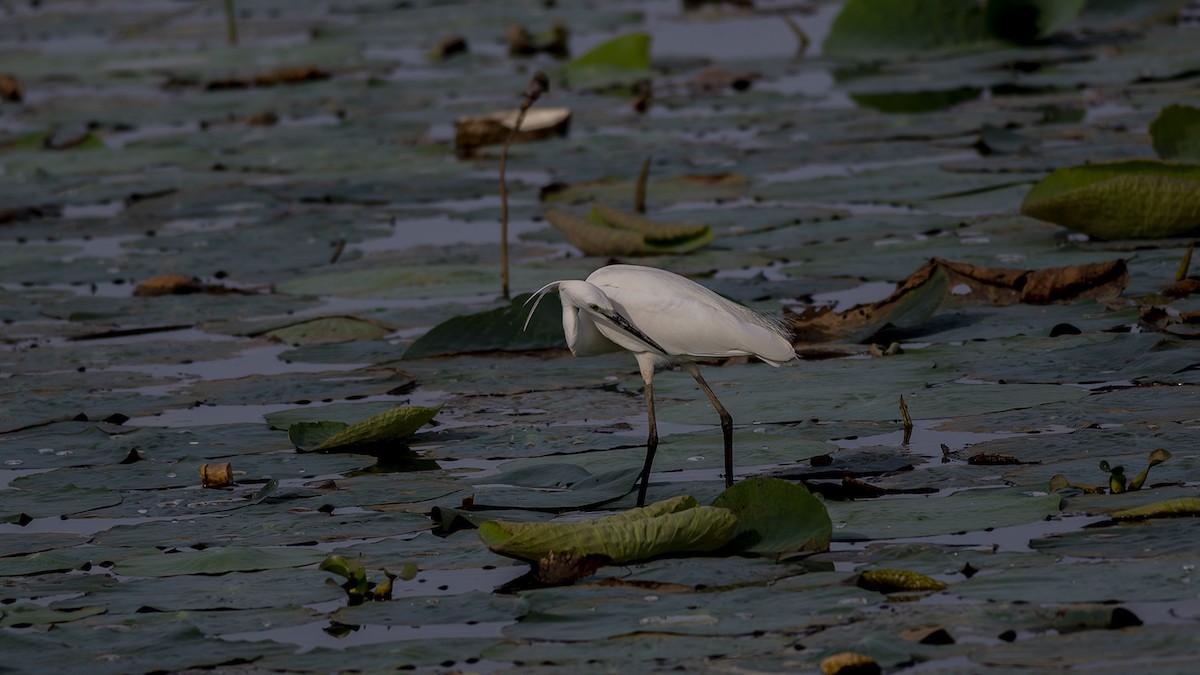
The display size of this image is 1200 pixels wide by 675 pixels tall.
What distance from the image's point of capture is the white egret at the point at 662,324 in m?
4.19

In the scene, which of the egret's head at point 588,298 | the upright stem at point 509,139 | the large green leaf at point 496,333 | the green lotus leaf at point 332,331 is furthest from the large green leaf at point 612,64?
the egret's head at point 588,298

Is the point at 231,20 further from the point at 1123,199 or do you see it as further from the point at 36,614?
the point at 36,614

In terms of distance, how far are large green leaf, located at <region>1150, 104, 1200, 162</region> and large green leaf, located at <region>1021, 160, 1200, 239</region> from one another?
0.91 m

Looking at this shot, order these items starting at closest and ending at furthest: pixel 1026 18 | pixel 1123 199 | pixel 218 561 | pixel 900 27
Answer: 1. pixel 218 561
2. pixel 1123 199
3. pixel 1026 18
4. pixel 900 27

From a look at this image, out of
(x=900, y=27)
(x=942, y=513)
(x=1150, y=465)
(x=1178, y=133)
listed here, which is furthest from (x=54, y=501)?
(x=900, y=27)

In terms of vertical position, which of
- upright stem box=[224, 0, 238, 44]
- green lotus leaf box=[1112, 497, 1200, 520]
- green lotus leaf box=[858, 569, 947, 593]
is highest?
upright stem box=[224, 0, 238, 44]

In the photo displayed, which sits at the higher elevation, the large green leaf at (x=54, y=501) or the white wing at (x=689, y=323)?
the white wing at (x=689, y=323)

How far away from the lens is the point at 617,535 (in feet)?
11.7

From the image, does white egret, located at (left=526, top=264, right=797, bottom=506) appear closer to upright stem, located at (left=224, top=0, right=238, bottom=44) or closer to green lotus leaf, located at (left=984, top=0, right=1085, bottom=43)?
green lotus leaf, located at (left=984, top=0, right=1085, bottom=43)

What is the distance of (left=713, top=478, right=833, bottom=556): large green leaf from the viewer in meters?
3.58

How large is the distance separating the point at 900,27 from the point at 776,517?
30.8 feet

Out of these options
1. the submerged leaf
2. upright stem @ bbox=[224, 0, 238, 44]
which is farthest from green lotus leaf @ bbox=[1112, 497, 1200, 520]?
upright stem @ bbox=[224, 0, 238, 44]

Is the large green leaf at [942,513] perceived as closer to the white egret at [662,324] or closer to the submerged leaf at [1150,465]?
the submerged leaf at [1150,465]

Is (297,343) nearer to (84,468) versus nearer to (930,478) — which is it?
(84,468)
